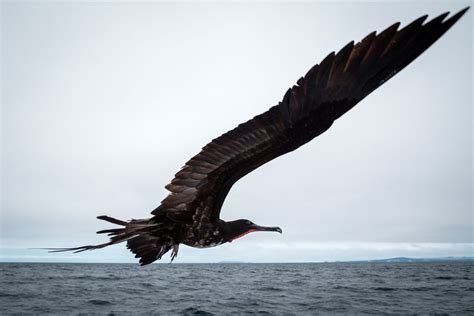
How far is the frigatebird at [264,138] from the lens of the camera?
4211 mm

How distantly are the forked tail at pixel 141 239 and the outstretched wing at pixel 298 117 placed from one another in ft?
1.03

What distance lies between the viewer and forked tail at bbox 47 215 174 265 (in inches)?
219

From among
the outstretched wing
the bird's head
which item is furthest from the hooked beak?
the outstretched wing

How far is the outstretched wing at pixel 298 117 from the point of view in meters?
4.17

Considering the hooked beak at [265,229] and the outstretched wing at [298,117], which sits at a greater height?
the outstretched wing at [298,117]

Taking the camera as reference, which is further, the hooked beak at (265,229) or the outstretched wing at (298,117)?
the hooked beak at (265,229)

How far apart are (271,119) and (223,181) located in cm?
129

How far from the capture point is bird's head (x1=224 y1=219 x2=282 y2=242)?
20.4 ft

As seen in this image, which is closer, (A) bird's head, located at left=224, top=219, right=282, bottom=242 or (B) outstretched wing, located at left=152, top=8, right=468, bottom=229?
(B) outstretched wing, located at left=152, top=8, right=468, bottom=229

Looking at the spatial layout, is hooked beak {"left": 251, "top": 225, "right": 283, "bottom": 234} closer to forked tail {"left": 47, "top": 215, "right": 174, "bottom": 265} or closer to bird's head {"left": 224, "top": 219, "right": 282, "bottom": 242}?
bird's head {"left": 224, "top": 219, "right": 282, "bottom": 242}

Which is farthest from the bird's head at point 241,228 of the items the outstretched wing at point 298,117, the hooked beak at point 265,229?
the outstretched wing at point 298,117

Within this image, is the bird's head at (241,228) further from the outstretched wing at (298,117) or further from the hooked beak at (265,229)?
the outstretched wing at (298,117)

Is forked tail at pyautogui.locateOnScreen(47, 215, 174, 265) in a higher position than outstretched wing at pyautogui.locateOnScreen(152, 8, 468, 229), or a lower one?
lower

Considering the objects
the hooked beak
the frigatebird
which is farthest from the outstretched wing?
the hooked beak
